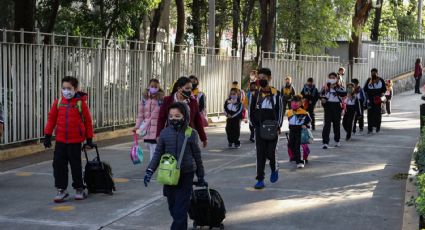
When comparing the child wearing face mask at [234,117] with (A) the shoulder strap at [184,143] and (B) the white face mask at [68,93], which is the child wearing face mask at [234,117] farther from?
(A) the shoulder strap at [184,143]

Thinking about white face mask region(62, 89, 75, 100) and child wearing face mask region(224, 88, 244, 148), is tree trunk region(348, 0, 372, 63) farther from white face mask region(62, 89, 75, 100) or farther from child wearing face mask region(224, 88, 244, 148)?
white face mask region(62, 89, 75, 100)

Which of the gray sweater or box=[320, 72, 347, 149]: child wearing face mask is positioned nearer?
the gray sweater

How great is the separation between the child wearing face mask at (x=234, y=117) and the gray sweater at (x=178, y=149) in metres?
8.14

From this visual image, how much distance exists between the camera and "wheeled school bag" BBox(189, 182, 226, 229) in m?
7.52

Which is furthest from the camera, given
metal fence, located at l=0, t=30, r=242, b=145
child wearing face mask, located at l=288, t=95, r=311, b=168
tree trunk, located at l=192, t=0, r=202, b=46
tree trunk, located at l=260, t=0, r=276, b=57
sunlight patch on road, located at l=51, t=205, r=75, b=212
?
tree trunk, located at l=192, t=0, r=202, b=46

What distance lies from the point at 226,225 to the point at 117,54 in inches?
397

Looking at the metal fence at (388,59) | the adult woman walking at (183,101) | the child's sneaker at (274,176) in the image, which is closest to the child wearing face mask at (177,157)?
the adult woman walking at (183,101)

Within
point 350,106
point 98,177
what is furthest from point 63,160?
point 350,106

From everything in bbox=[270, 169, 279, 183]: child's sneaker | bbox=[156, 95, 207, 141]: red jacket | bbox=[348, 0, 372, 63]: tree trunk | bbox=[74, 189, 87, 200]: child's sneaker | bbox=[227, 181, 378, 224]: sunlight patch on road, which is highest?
bbox=[348, 0, 372, 63]: tree trunk

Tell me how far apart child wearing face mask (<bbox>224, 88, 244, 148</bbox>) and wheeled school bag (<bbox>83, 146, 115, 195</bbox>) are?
582cm

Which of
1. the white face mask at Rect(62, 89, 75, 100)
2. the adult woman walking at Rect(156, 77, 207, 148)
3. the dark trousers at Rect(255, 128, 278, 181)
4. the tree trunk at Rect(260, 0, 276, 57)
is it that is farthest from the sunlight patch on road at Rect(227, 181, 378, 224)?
the tree trunk at Rect(260, 0, 276, 57)

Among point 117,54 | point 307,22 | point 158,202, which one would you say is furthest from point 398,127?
point 158,202

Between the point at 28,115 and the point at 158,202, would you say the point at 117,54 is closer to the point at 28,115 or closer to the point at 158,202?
the point at 28,115

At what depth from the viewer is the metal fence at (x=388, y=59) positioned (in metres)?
34.6
